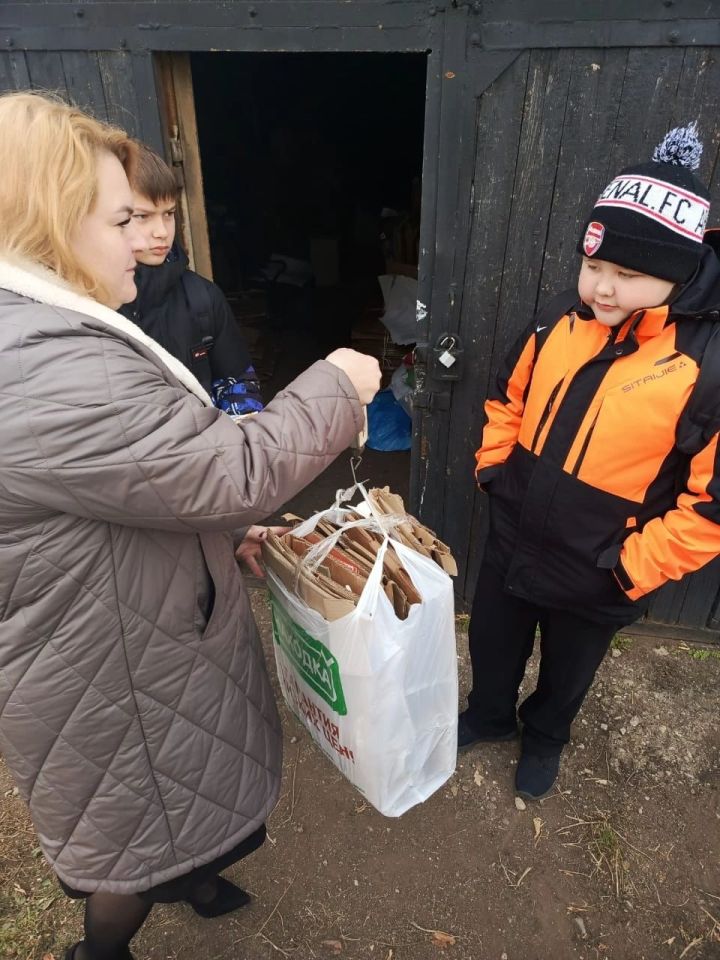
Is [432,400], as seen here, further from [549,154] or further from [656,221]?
[656,221]

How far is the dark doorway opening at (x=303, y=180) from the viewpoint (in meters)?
6.93

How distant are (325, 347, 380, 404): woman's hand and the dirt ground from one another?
1.82 metres

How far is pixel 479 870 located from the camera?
2.25m

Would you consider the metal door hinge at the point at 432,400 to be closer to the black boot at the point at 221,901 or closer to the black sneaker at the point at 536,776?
the black sneaker at the point at 536,776

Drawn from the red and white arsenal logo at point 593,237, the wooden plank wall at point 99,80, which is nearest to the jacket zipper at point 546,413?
the red and white arsenal logo at point 593,237

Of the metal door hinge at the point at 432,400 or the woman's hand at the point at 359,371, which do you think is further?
the metal door hinge at the point at 432,400

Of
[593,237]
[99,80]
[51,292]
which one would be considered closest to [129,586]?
[51,292]

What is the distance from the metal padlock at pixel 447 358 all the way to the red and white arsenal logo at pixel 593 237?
0.98 meters

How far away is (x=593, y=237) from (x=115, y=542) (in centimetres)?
136

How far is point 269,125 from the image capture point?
8281 mm

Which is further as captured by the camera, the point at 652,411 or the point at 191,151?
the point at 191,151

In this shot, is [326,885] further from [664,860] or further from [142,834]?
[664,860]

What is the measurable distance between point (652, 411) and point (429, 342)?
3.97ft

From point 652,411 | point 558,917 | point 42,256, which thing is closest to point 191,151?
point 42,256
